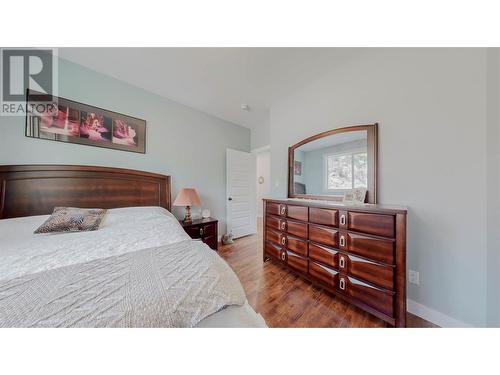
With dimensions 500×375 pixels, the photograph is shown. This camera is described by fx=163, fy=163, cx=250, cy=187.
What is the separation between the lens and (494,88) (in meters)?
1.08

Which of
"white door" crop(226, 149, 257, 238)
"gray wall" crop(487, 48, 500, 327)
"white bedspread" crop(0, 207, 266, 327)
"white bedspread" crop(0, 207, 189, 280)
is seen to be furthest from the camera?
"white door" crop(226, 149, 257, 238)

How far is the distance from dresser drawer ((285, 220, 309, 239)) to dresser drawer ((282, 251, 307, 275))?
0.25m

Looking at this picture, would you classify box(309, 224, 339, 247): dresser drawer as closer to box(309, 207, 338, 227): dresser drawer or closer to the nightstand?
box(309, 207, 338, 227): dresser drawer

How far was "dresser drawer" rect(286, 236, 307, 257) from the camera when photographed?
1776mm

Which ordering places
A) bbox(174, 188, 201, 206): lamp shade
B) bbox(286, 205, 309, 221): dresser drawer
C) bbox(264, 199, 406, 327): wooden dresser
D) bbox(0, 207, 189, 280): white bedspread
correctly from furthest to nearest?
bbox(174, 188, 201, 206): lamp shade < bbox(286, 205, 309, 221): dresser drawer < bbox(264, 199, 406, 327): wooden dresser < bbox(0, 207, 189, 280): white bedspread

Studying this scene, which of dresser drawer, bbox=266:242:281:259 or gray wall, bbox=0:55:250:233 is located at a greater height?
gray wall, bbox=0:55:250:233

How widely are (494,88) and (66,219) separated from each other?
3266mm

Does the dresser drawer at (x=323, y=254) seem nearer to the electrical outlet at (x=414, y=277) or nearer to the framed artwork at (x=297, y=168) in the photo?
the electrical outlet at (x=414, y=277)

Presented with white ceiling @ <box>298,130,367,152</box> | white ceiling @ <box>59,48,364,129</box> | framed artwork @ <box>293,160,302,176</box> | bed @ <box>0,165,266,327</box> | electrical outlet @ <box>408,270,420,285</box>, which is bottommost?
electrical outlet @ <box>408,270,420,285</box>

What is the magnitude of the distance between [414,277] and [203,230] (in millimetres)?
2347

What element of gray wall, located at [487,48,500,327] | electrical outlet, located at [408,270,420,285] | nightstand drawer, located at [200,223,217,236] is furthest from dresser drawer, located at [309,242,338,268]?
nightstand drawer, located at [200,223,217,236]

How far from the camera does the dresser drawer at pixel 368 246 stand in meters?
1.20
